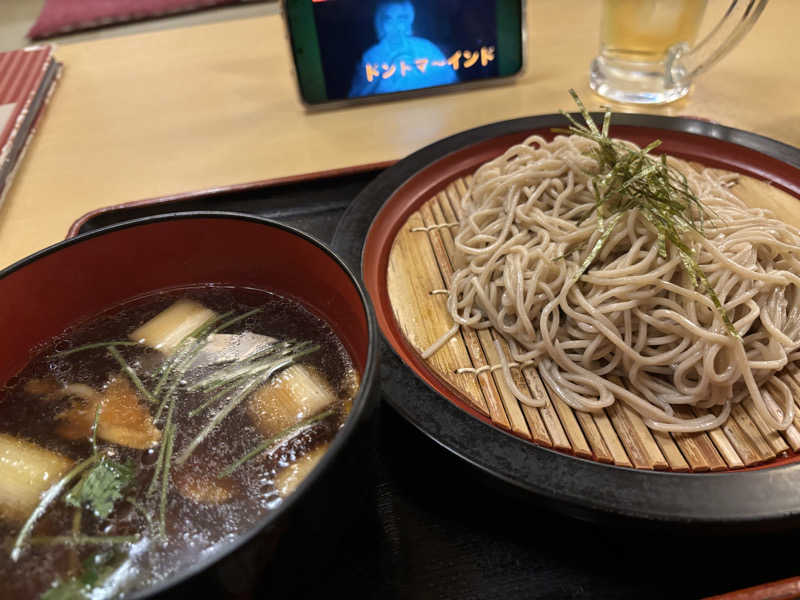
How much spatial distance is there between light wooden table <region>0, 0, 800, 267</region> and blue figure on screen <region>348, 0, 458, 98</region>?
0.07m

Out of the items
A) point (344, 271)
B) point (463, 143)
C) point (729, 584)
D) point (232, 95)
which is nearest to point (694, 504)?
point (729, 584)

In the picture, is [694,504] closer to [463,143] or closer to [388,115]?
[463,143]

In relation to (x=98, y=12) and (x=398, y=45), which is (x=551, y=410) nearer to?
(x=398, y=45)

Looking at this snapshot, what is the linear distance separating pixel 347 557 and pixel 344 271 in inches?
16.1

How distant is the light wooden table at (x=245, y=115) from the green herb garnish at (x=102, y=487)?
1103 millimetres

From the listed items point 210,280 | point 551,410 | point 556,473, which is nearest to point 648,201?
point 551,410

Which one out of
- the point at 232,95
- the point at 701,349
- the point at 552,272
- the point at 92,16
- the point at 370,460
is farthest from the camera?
the point at 92,16

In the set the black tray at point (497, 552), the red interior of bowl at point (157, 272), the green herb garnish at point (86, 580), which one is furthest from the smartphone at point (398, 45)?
the green herb garnish at point (86, 580)

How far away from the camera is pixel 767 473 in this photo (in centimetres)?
82

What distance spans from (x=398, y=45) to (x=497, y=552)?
1.63 m

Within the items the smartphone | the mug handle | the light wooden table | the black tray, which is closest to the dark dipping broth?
the black tray

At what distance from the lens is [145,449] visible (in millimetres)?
717

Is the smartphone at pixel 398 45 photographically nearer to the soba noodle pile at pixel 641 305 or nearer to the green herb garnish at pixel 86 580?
the soba noodle pile at pixel 641 305

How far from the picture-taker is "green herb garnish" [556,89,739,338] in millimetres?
1174
